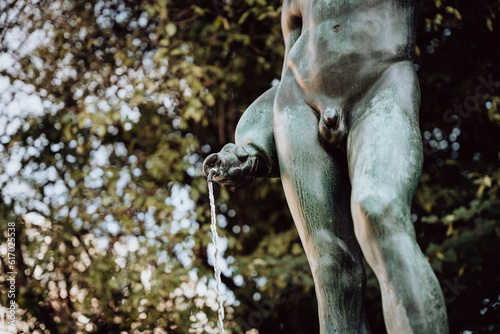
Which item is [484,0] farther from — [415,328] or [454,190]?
[415,328]

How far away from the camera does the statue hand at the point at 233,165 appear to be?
197 cm

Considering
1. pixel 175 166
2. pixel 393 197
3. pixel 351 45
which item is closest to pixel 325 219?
pixel 393 197

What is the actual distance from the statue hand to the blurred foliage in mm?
2672

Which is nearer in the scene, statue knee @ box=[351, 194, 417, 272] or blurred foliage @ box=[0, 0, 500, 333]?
statue knee @ box=[351, 194, 417, 272]

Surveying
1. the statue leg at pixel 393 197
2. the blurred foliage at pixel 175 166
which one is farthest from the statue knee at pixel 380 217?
the blurred foliage at pixel 175 166

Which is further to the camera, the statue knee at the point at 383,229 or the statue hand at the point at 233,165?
the statue hand at the point at 233,165

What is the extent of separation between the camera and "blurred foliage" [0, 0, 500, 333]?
4742mm

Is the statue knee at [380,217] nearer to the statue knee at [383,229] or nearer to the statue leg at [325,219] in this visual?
the statue knee at [383,229]

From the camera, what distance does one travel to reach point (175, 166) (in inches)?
195

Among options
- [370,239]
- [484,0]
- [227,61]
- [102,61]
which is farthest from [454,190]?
[370,239]

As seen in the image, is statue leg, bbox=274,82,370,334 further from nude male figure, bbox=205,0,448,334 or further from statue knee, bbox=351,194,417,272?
statue knee, bbox=351,194,417,272

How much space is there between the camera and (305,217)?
77.7 inches

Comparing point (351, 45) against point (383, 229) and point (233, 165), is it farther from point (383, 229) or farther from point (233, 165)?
point (383, 229)

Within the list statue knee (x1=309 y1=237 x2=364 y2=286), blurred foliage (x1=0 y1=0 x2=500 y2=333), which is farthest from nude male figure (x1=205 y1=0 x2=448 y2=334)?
blurred foliage (x1=0 y1=0 x2=500 y2=333)
